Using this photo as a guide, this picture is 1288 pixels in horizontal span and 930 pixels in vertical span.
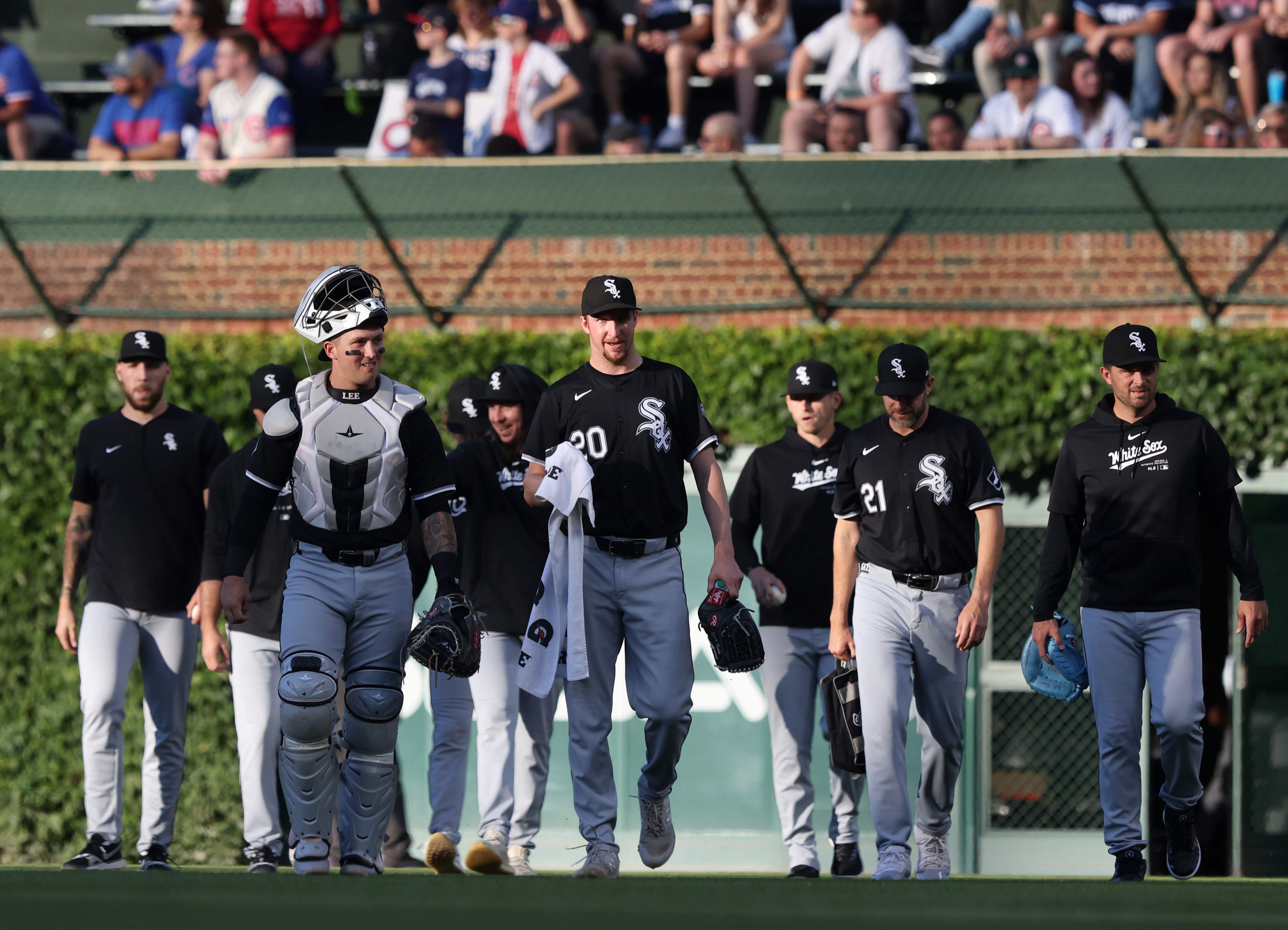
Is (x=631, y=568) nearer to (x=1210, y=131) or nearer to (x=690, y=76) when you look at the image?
(x=1210, y=131)

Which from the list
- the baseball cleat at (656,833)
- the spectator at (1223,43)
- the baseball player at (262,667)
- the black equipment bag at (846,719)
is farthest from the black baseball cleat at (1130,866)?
the spectator at (1223,43)

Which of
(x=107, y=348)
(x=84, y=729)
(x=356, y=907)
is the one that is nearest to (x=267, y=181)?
(x=107, y=348)

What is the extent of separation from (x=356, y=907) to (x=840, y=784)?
4.00 meters

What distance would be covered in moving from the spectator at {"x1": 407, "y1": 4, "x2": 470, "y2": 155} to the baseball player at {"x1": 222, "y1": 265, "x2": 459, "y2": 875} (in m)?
6.22

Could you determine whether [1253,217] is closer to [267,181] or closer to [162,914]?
[267,181]

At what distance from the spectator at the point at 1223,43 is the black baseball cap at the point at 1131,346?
583 centimetres

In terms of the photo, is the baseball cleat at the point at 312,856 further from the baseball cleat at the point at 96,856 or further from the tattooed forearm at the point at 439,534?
the baseball cleat at the point at 96,856

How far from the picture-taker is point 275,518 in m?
7.56

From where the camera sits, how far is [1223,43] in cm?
1166

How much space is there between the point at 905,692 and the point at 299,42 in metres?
8.58

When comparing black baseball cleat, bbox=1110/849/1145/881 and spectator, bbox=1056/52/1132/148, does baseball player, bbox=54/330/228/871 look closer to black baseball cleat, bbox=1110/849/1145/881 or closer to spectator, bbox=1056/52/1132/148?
black baseball cleat, bbox=1110/849/1145/881

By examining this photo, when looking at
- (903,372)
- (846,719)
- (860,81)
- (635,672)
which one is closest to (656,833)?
(635,672)

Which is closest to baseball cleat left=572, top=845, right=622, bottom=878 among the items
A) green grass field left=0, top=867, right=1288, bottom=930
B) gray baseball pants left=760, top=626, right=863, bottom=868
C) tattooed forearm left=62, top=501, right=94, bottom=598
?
green grass field left=0, top=867, right=1288, bottom=930

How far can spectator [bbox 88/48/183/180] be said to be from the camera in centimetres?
1203
